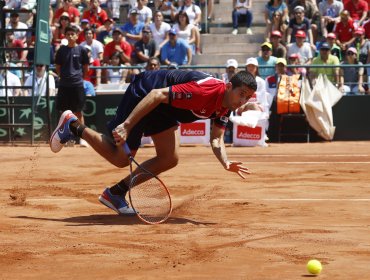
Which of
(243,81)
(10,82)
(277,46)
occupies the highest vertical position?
(243,81)

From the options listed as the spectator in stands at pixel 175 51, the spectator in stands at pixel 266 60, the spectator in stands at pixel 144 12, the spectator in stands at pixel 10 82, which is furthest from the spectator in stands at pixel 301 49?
the spectator in stands at pixel 10 82

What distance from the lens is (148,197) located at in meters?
8.72

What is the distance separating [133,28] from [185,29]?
1.42 metres

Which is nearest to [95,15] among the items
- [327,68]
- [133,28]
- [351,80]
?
[133,28]

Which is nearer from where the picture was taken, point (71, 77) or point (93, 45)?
point (71, 77)

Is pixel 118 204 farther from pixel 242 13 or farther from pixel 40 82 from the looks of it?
pixel 242 13

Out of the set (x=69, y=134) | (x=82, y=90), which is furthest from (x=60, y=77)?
(x=69, y=134)

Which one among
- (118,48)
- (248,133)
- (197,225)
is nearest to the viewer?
(197,225)

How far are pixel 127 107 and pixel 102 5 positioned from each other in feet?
50.3

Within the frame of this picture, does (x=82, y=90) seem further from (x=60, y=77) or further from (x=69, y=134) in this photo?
(x=69, y=134)

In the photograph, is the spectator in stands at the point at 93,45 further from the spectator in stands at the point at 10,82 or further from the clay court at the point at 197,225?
the clay court at the point at 197,225

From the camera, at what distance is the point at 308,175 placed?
12812 mm

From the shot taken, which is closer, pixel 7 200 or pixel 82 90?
pixel 7 200

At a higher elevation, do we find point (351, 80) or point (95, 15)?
point (95, 15)
